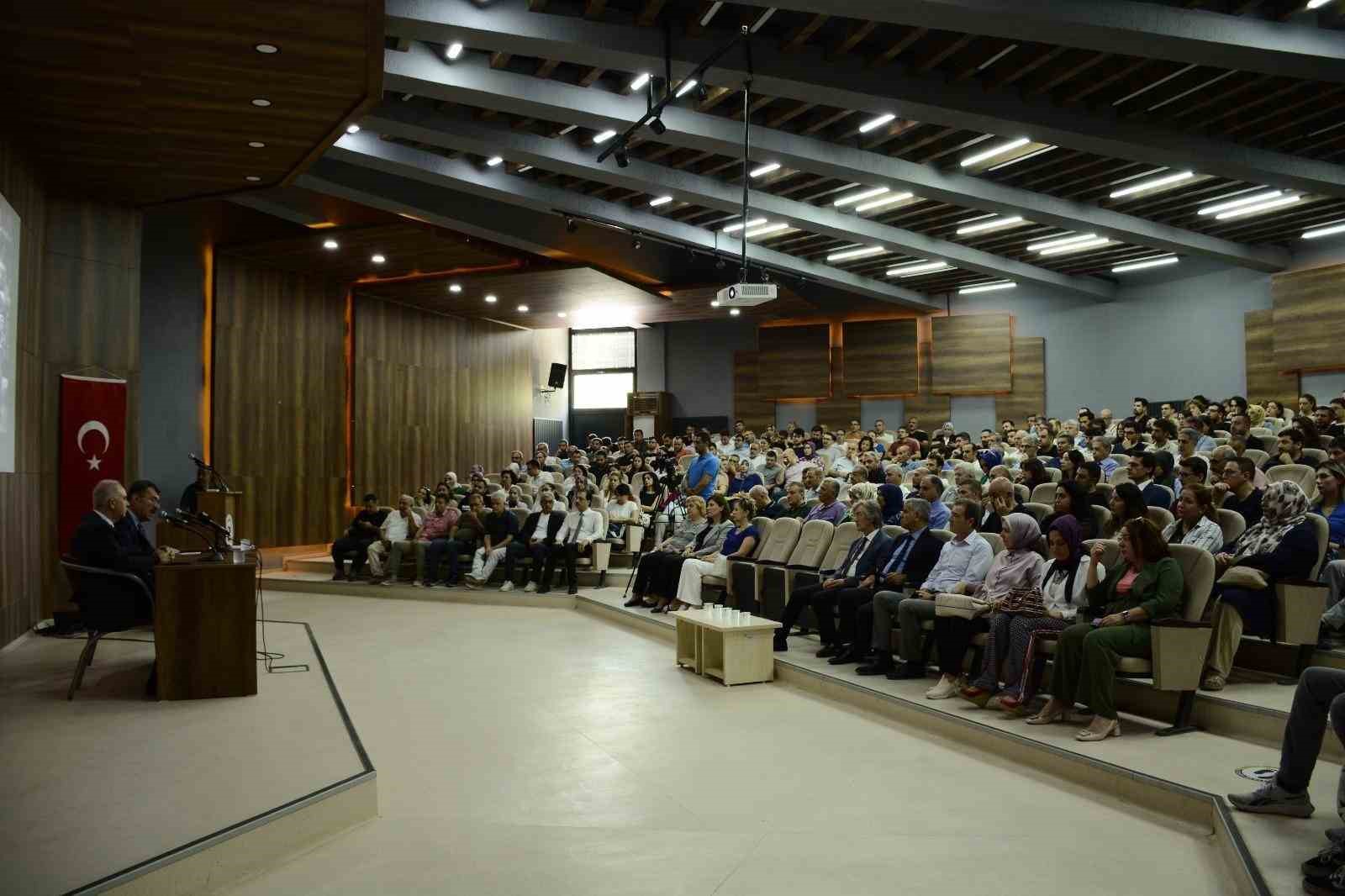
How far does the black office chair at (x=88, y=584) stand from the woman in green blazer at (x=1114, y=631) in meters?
4.43

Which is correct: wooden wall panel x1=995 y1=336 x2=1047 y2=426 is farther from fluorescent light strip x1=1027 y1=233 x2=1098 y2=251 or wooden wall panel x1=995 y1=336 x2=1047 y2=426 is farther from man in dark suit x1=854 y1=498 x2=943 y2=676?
man in dark suit x1=854 y1=498 x2=943 y2=676

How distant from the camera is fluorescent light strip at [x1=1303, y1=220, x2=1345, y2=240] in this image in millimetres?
10659

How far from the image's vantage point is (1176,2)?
580 cm

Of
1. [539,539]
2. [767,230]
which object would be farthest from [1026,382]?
[539,539]

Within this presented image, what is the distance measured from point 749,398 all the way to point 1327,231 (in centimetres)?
848

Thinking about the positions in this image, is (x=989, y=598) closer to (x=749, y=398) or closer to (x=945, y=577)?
(x=945, y=577)

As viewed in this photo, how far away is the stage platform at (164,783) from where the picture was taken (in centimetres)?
268

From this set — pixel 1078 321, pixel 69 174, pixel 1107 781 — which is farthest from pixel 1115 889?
pixel 1078 321

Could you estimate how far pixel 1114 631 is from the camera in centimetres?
404

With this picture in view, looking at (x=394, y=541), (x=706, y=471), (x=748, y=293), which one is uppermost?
(x=748, y=293)

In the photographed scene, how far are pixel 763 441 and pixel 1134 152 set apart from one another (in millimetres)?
5627

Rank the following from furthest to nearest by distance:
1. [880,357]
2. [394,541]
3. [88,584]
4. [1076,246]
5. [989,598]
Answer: [880,357]
[1076,246]
[394,541]
[989,598]
[88,584]

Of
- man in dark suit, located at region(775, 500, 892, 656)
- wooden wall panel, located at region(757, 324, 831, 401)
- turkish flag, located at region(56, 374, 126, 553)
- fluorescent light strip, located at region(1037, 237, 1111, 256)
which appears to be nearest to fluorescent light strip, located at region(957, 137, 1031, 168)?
fluorescent light strip, located at region(1037, 237, 1111, 256)

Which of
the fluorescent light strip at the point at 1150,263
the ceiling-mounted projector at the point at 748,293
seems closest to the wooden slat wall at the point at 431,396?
the ceiling-mounted projector at the point at 748,293
